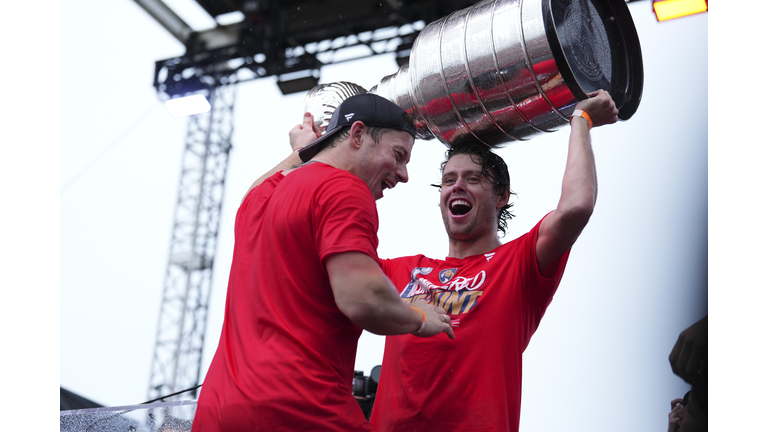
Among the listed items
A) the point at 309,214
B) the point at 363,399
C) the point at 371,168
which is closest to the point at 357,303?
the point at 309,214

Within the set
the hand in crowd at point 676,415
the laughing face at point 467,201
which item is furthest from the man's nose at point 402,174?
the hand in crowd at point 676,415

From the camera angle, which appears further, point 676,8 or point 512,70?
point 676,8

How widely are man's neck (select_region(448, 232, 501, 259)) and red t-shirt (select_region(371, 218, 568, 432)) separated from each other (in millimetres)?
104

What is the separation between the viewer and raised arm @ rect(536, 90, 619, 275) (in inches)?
58.5

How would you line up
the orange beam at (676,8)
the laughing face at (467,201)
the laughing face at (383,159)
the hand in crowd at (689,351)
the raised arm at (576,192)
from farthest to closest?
the orange beam at (676,8) → the hand in crowd at (689,351) → the laughing face at (467,201) → the raised arm at (576,192) → the laughing face at (383,159)

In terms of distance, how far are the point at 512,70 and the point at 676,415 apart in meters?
2.79

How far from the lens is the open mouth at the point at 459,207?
6.24ft

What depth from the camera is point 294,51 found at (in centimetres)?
563

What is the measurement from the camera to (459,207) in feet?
6.29

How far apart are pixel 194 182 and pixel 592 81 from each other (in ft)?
20.8

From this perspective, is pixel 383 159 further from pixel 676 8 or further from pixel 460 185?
pixel 676 8

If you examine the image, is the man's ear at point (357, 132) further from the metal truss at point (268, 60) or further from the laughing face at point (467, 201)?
the metal truss at point (268, 60)

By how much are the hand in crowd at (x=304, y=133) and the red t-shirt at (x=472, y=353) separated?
0.56 m

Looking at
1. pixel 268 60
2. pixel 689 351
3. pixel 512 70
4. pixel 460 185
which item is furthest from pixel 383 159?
pixel 268 60
